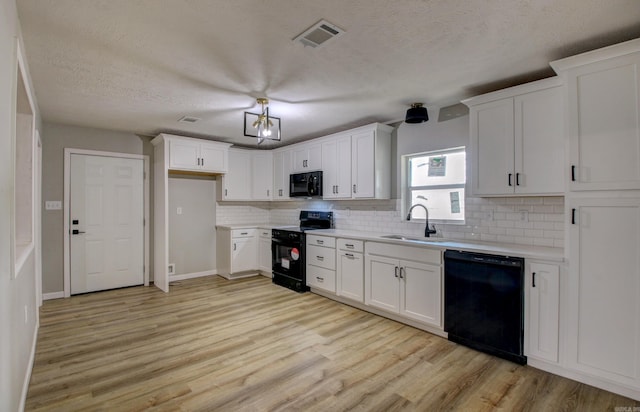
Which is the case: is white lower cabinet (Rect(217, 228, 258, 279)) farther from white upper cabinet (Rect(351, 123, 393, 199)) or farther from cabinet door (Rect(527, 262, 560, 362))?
cabinet door (Rect(527, 262, 560, 362))

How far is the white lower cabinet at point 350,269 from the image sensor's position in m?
3.93

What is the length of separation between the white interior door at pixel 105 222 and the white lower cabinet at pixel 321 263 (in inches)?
107

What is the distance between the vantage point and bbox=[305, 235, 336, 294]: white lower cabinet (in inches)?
170

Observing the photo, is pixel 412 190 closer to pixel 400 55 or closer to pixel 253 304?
pixel 400 55

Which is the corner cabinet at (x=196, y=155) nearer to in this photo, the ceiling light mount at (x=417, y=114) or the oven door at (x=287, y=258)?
the oven door at (x=287, y=258)

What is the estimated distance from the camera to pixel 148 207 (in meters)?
5.11

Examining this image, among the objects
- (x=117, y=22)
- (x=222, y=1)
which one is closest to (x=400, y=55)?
(x=222, y=1)

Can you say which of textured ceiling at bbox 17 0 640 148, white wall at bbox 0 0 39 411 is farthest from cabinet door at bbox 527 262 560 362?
white wall at bbox 0 0 39 411

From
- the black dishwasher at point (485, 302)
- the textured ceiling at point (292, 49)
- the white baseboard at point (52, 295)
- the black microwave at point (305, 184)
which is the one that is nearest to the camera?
the textured ceiling at point (292, 49)

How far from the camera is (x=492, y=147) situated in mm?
3020

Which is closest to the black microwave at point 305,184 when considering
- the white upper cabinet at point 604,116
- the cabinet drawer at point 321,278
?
the cabinet drawer at point 321,278

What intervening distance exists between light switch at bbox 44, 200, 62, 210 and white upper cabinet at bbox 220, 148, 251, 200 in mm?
2258

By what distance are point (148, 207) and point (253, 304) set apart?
96.8 inches

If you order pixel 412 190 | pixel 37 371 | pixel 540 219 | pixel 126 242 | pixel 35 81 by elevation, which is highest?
pixel 35 81
